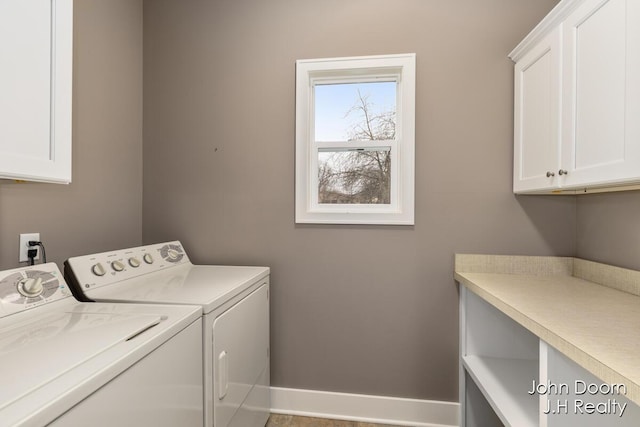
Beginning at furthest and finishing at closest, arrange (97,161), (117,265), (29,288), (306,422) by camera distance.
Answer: (306,422)
(97,161)
(117,265)
(29,288)

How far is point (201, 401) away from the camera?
1.11 meters

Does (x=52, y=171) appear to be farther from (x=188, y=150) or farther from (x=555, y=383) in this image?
(x=555, y=383)

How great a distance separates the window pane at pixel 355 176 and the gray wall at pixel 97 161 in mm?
1214

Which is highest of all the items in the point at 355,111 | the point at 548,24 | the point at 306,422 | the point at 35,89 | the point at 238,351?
the point at 548,24

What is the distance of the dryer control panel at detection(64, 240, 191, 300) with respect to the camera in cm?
129


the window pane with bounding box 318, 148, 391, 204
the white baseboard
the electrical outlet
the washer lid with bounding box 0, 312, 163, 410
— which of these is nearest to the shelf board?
the white baseboard

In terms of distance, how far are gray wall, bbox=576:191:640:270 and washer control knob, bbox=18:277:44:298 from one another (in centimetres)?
241

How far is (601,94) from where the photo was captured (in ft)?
3.74

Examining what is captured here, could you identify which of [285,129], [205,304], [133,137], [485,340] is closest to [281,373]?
[205,304]

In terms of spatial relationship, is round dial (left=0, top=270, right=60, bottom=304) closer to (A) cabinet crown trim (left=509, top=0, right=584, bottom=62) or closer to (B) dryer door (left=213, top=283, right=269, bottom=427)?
(B) dryer door (left=213, top=283, right=269, bottom=427)

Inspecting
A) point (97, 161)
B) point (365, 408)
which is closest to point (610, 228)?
point (365, 408)

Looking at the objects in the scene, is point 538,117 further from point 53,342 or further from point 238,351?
point 53,342

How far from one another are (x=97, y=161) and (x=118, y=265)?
0.66 m

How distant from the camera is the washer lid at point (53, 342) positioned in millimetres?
636
